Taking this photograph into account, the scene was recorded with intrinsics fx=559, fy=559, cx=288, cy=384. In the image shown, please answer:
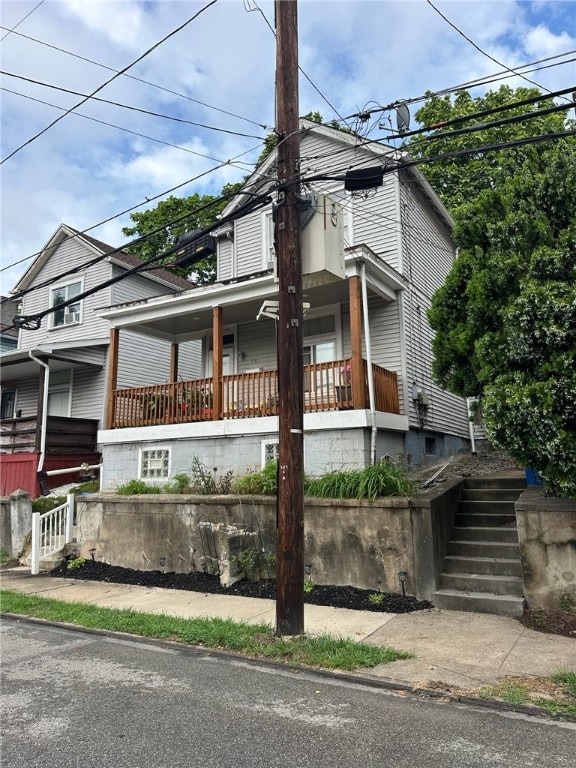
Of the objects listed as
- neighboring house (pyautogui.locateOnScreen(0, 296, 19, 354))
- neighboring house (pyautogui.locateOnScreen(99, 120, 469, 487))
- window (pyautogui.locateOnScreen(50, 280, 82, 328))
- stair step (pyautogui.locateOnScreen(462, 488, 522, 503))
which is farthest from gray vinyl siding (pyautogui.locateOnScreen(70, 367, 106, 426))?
stair step (pyautogui.locateOnScreen(462, 488, 522, 503))

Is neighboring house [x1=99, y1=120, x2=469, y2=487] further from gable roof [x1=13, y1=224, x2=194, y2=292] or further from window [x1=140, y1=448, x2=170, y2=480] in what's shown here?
gable roof [x1=13, y1=224, x2=194, y2=292]

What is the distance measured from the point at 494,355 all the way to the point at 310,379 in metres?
4.63

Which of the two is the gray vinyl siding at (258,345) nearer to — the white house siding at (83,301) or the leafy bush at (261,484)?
the leafy bush at (261,484)

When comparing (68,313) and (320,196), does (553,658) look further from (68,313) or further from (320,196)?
(68,313)

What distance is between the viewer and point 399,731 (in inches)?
151

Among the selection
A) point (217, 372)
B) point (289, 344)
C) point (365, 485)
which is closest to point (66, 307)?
point (217, 372)

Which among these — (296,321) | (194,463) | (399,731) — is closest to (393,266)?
(194,463)

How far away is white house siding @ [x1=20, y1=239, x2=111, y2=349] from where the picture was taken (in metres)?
18.2

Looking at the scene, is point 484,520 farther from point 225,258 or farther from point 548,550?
point 225,258

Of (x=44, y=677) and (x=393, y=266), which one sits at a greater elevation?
(x=393, y=266)

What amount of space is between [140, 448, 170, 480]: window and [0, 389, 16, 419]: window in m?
9.65

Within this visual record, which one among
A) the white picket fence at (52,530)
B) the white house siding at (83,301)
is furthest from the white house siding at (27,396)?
the white picket fence at (52,530)

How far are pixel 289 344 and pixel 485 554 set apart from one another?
420cm

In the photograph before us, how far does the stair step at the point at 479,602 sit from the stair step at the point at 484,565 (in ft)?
1.37
